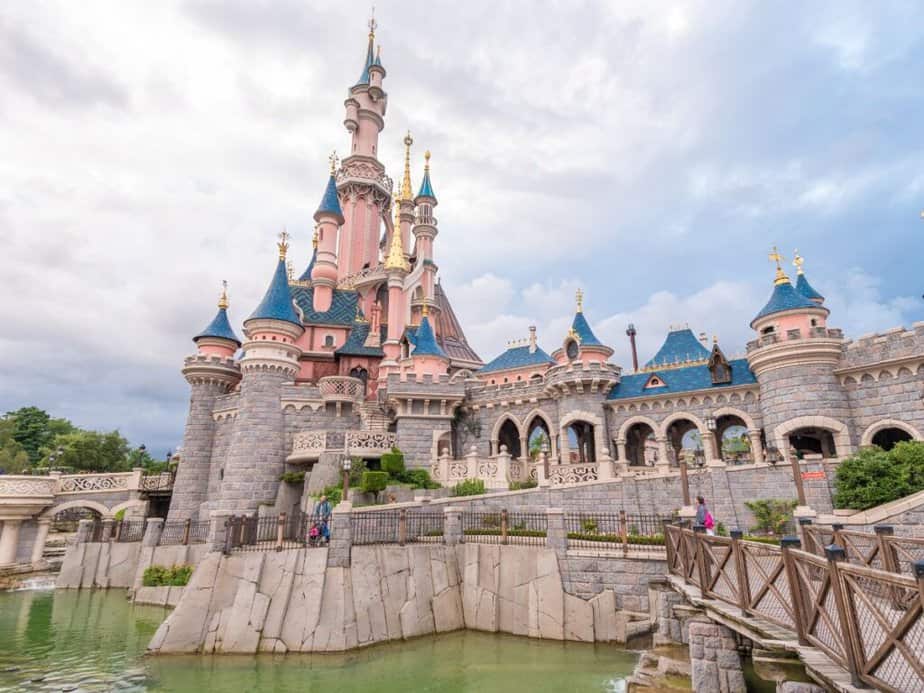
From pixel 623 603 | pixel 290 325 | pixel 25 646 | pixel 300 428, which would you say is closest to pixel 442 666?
pixel 623 603

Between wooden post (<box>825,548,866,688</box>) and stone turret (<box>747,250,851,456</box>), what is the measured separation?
14.9 meters

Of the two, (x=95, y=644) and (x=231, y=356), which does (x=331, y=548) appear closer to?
(x=95, y=644)

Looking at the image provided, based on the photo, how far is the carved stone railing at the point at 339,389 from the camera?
25031 millimetres

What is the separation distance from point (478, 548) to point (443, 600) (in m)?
1.67

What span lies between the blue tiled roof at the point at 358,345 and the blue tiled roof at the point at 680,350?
15204 millimetres

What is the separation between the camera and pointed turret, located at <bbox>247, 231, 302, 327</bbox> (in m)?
25.3

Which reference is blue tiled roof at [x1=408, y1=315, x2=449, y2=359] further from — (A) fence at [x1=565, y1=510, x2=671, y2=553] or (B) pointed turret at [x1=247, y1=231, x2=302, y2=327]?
(A) fence at [x1=565, y1=510, x2=671, y2=553]

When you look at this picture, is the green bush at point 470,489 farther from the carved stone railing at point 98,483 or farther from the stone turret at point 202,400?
the carved stone railing at point 98,483

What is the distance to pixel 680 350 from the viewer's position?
25.1 m

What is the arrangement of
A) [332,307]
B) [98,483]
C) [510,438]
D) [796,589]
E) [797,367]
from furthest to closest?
[332,307] < [510,438] < [98,483] < [797,367] < [796,589]

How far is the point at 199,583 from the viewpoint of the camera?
12.9 metres

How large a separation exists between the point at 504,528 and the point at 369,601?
4123mm

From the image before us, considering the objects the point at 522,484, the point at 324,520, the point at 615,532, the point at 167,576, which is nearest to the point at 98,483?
the point at 167,576

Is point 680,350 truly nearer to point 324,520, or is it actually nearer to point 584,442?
point 584,442
